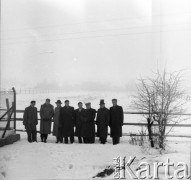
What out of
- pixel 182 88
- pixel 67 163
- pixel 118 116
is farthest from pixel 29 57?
pixel 182 88

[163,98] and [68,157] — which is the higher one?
[163,98]

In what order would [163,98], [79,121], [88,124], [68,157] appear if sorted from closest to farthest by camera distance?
[68,157], [163,98], [88,124], [79,121]

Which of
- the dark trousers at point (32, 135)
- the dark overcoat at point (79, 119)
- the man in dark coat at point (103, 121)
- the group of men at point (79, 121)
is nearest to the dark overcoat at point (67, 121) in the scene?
the group of men at point (79, 121)

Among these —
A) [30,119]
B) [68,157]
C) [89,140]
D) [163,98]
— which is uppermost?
[163,98]

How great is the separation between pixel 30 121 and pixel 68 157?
214 cm

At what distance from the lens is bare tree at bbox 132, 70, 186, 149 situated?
26.9ft

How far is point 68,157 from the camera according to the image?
7.70 metres

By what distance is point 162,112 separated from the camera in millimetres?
8250

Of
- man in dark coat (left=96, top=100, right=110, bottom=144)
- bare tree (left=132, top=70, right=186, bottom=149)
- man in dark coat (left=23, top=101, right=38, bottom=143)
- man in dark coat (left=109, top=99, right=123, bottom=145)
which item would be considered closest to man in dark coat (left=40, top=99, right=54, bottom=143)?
man in dark coat (left=23, top=101, right=38, bottom=143)

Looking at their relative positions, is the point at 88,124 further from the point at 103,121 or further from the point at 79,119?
the point at 103,121

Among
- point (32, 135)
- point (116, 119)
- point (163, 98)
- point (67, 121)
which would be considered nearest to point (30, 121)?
point (32, 135)

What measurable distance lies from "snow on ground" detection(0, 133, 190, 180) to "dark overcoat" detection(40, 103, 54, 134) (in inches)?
25.9

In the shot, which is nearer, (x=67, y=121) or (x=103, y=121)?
(x=103, y=121)

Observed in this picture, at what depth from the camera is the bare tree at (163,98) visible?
820 cm
